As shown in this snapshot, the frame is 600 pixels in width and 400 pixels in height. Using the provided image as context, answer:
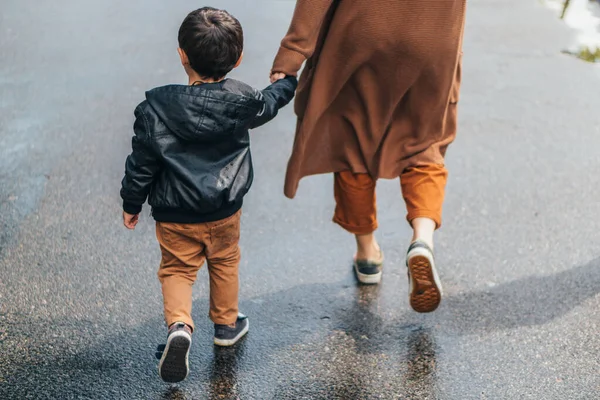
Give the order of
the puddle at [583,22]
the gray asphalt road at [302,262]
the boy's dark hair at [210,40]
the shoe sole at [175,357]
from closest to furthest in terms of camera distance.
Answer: the boy's dark hair at [210,40]
the shoe sole at [175,357]
the gray asphalt road at [302,262]
the puddle at [583,22]

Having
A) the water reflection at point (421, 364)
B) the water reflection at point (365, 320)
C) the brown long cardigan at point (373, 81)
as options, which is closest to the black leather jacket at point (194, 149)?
the brown long cardigan at point (373, 81)

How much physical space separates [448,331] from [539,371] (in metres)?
0.42

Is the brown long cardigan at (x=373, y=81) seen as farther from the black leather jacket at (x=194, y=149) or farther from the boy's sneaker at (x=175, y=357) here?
the boy's sneaker at (x=175, y=357)

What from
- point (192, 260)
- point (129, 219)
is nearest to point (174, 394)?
point (192, 260)

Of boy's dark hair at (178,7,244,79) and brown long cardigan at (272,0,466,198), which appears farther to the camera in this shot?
brown long cardigan at (272,0,466,198)

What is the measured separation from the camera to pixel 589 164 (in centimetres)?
523

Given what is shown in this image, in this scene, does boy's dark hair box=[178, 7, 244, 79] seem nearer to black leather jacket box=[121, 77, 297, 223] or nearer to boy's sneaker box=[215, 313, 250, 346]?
black leather jacket box=[121, 77, 297, 223]

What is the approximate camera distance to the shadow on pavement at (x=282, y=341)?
10.8 ft

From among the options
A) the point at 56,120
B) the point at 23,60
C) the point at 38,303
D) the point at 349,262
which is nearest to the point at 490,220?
the point at 349,262

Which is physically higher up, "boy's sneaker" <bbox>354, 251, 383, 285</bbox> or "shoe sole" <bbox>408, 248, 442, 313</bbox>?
"shoe sole" <bbox>408, 248, 442, 313</bbox>

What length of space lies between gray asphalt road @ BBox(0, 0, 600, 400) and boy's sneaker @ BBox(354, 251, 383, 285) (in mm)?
47

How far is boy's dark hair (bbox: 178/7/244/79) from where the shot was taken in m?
2.87

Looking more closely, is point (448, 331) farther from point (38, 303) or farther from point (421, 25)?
point (38, 303)

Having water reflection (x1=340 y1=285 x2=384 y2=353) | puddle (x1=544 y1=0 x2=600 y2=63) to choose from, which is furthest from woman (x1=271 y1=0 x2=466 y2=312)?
puddle (x1=544 y1=0 x2=600 y2=63)
